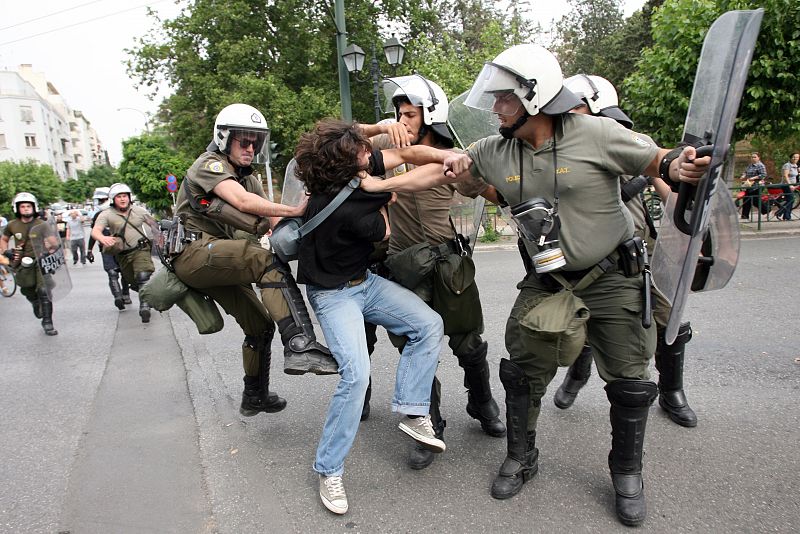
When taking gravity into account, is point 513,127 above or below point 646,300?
above

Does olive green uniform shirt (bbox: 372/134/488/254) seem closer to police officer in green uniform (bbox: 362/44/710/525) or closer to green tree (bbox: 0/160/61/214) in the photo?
police officer in green uniform (bbox: 362/44/710/525)

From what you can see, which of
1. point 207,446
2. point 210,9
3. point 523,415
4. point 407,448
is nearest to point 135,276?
point 207,446

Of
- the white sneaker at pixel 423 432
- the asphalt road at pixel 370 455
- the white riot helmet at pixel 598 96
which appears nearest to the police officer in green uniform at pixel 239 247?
the white sneaker at pixel 423 432

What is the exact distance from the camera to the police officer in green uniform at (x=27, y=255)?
667 centimetres

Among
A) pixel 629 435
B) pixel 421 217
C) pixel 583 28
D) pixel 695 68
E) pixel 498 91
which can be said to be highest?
pixel 583 28

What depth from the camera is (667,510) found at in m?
2.37

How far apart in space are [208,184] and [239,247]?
0.37 metres

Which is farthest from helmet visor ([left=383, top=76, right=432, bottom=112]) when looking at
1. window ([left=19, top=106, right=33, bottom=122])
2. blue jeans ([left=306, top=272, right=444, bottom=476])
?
window ([left=19, top=106, right=33, bottom=122])

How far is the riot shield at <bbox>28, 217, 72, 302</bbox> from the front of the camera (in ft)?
21.8

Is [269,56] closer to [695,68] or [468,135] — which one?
[695,68]

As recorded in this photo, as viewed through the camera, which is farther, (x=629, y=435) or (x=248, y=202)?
(x=248, y=202)

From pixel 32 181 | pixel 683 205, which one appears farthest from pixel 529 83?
pixel 32 181

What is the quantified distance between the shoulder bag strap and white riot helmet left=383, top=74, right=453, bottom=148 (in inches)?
26.2

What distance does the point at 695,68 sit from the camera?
9344mm
